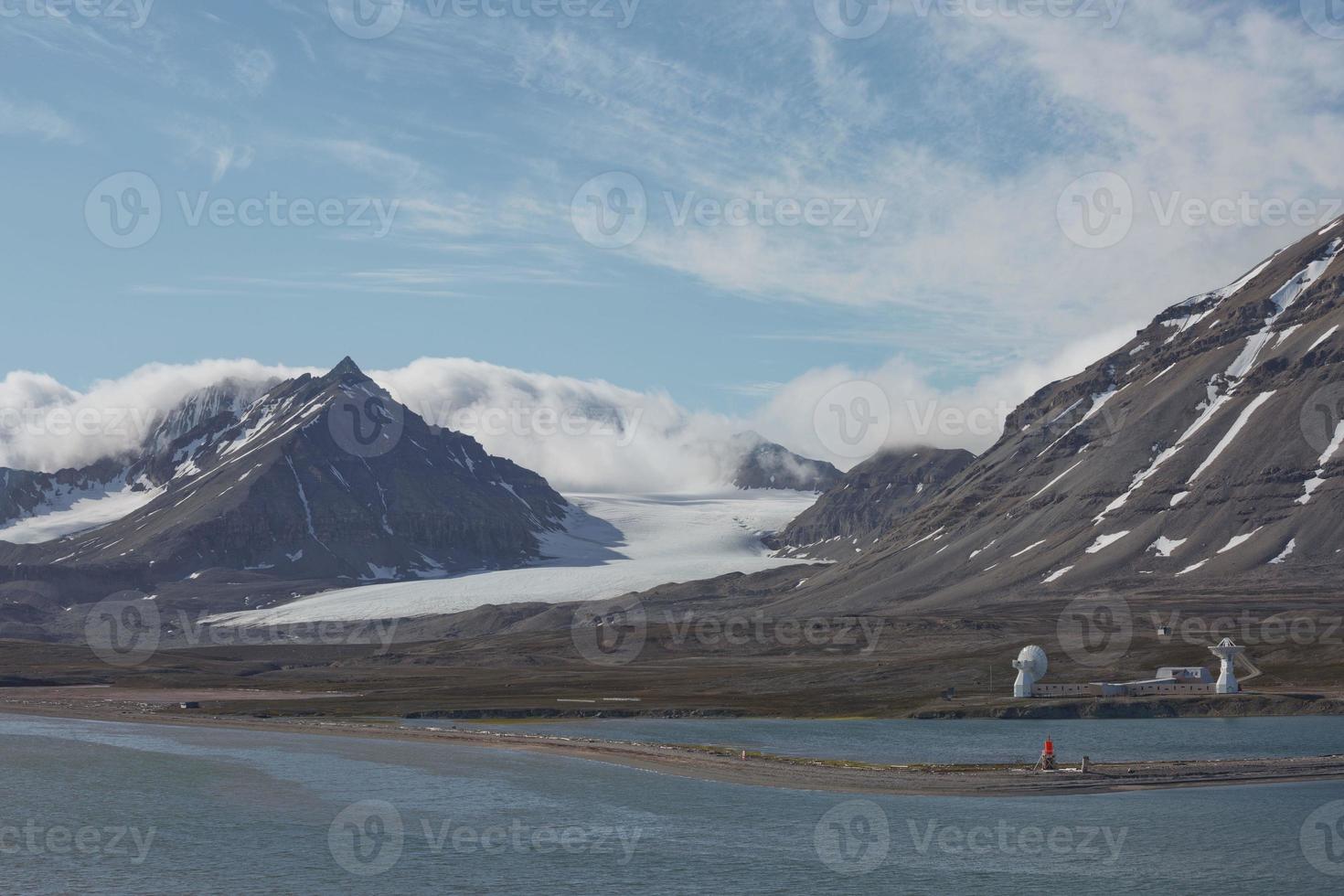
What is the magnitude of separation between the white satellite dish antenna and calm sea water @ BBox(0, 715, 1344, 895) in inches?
2613

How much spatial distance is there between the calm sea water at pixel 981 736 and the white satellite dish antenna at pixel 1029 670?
1273 centimetres

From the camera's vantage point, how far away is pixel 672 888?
63344 mm

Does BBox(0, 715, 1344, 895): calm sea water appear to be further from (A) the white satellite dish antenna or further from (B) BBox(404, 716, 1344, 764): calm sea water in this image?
(A) the white satellite dish antenna

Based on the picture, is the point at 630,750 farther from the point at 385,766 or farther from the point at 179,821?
the point at 179,821

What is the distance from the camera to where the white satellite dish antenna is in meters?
156

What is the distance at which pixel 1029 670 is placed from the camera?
15762cm

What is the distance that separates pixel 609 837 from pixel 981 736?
60.4 meters

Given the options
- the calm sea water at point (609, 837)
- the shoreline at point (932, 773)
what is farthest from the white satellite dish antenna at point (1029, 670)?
the calm sea water at point (609, 837)

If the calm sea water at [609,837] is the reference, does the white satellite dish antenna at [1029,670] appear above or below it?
above

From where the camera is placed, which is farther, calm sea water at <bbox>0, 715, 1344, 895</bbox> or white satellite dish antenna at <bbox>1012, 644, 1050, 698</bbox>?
white satellite dish antenna at <bbox>1012, 644, 1050, 698</bbox>

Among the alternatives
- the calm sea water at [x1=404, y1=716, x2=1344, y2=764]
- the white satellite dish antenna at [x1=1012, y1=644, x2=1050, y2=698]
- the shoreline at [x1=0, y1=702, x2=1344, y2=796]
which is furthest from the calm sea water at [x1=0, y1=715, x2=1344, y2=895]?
the white satellite dish antenna at [x1=1012, y1=644, x2=1050, y2=698]

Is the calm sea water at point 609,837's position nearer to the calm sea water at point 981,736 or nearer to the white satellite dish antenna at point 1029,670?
the calm sea water at point 981,736

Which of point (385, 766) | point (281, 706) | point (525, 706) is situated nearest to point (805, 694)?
point (525, 706)

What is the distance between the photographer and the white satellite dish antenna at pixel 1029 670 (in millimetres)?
156125
